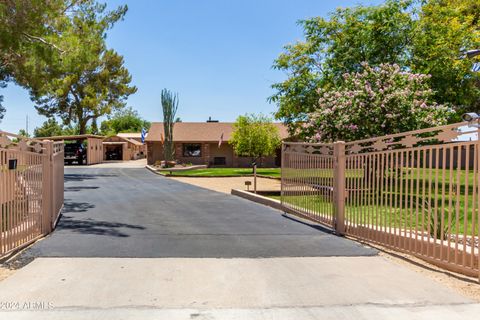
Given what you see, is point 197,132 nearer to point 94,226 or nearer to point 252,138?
point 252,138

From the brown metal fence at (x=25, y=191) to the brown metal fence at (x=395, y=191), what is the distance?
5.52m

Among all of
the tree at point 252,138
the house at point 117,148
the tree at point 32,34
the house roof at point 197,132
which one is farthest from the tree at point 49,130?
the tree at point 32,34

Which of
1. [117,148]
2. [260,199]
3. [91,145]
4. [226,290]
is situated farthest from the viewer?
[117,148]

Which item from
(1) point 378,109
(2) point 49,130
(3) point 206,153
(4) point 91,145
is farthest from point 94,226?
(2) point 49,130

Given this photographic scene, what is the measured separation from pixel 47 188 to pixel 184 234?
9.03 feet

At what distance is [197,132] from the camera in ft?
162

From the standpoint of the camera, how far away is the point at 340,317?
180 inches

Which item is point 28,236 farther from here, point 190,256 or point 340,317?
point 340,317

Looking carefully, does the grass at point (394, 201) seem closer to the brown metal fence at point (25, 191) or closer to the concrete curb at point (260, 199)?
the concrete curb at point (260, 199)

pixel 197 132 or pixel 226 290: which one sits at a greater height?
pixel 197 132

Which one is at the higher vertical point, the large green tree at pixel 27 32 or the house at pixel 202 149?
the large green tree at pixel 27 32

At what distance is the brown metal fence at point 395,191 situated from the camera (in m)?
6.08

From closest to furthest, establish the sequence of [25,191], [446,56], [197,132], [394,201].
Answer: [394,201]
[25,191]
[446,56]
[197,132]

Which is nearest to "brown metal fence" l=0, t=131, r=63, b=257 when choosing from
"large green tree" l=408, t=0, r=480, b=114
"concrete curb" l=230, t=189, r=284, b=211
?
"concrete curb" l=230, t=189, r=284, b=211
